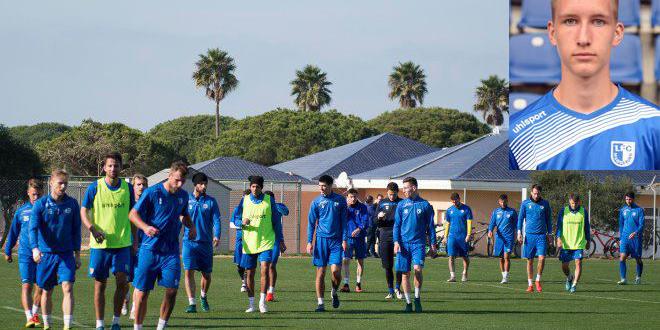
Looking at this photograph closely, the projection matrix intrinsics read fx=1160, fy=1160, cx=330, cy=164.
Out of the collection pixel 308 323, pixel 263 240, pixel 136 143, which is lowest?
pixel 308 323

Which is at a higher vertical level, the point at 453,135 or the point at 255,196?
the point at 453,135

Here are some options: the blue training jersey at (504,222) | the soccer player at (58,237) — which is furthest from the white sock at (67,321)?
the blue training jersey at (504,222)

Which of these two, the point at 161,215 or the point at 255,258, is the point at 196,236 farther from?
the point at 161,215

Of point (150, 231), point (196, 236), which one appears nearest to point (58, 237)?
point (150, 231)

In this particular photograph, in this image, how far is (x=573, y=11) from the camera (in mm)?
28609

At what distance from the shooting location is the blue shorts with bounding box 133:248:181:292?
1215 centimetres

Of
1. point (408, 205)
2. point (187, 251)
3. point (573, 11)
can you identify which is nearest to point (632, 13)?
point (573, 11)

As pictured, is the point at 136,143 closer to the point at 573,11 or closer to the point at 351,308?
the point at 573,11

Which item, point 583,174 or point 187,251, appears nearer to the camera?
point 187,251

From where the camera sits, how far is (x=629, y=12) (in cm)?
2916

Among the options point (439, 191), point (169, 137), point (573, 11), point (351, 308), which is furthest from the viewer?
point (169, 137)

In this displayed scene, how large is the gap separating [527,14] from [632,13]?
2608 mm

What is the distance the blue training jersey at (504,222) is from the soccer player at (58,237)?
1387 cm

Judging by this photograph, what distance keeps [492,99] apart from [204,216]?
6953 cm
